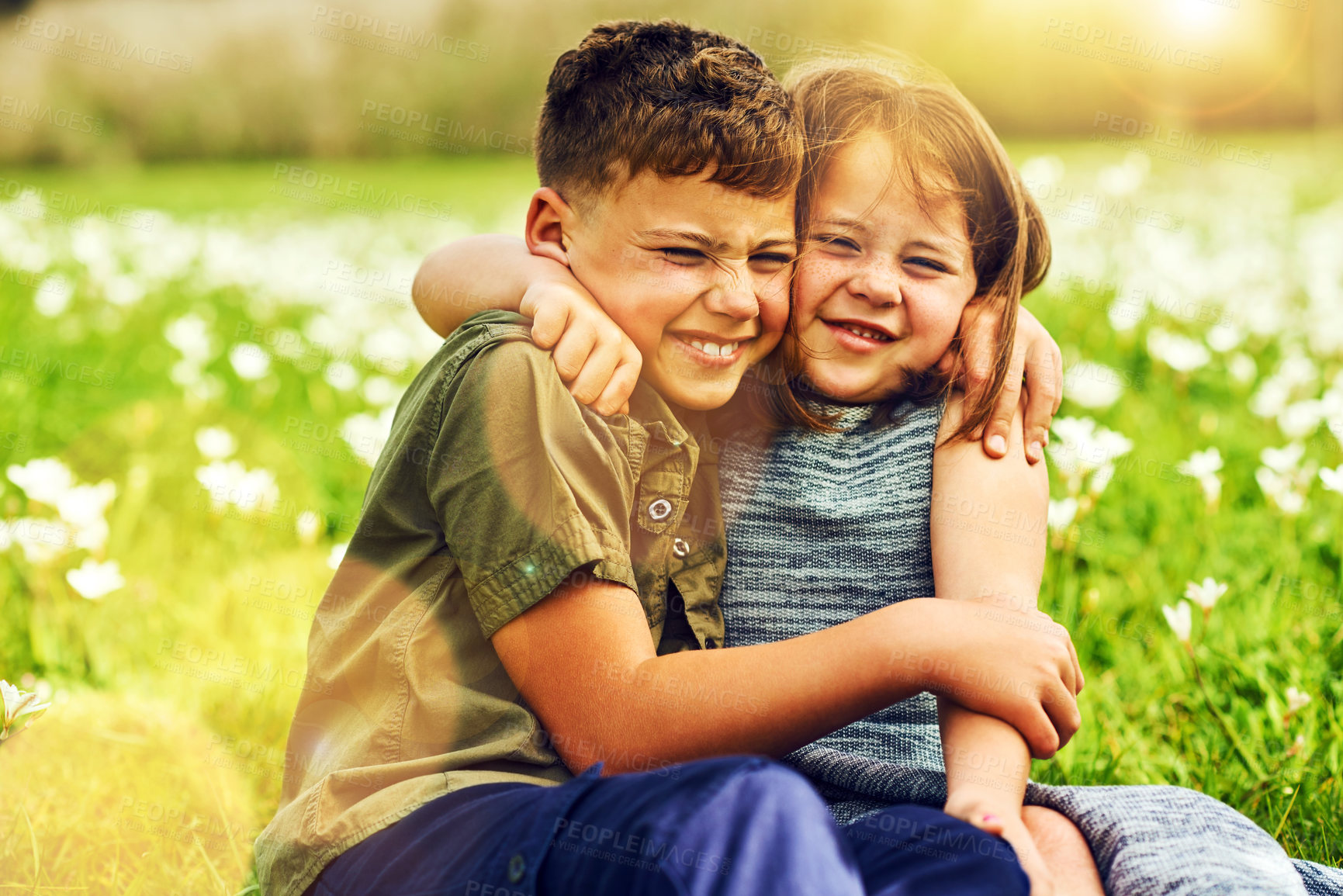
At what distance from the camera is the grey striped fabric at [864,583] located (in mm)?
1607

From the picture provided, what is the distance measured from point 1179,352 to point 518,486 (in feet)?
10.2

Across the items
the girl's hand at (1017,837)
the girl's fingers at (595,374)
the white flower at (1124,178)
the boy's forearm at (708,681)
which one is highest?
the girl's fingers at (595,374)

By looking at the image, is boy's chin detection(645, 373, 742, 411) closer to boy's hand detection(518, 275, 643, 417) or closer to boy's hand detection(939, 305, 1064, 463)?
boy's hand detection(518, 275, 643, 417)

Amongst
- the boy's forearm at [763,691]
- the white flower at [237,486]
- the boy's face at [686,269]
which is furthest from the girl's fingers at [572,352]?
the white flower at [237,486]

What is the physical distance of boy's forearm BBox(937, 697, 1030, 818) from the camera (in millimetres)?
1443

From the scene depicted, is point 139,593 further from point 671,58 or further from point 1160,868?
point 1160,868

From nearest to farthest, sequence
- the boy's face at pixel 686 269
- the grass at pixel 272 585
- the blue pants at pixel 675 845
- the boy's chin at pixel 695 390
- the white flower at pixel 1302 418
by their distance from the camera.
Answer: the blue pants at pixel 675 845
the boy's face at pixel 686 269
the boy's chin at pixel 695 390
the grass at pixel 272 585
the white flower at pixel 1302 418

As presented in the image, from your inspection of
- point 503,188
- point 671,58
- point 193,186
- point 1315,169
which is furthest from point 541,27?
point 671,58

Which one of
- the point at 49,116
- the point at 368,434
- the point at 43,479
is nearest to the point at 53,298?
the point at 368,434

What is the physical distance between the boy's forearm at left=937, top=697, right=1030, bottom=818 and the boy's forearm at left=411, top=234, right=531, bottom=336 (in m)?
0.95

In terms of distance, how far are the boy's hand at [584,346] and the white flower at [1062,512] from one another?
4.11 ft

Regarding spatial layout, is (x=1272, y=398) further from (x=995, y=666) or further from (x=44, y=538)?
(x=44, y=538)

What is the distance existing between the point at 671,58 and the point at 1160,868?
1416 millimetres

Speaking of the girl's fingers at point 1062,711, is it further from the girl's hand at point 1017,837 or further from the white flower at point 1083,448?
the white flower at point 1083,448
